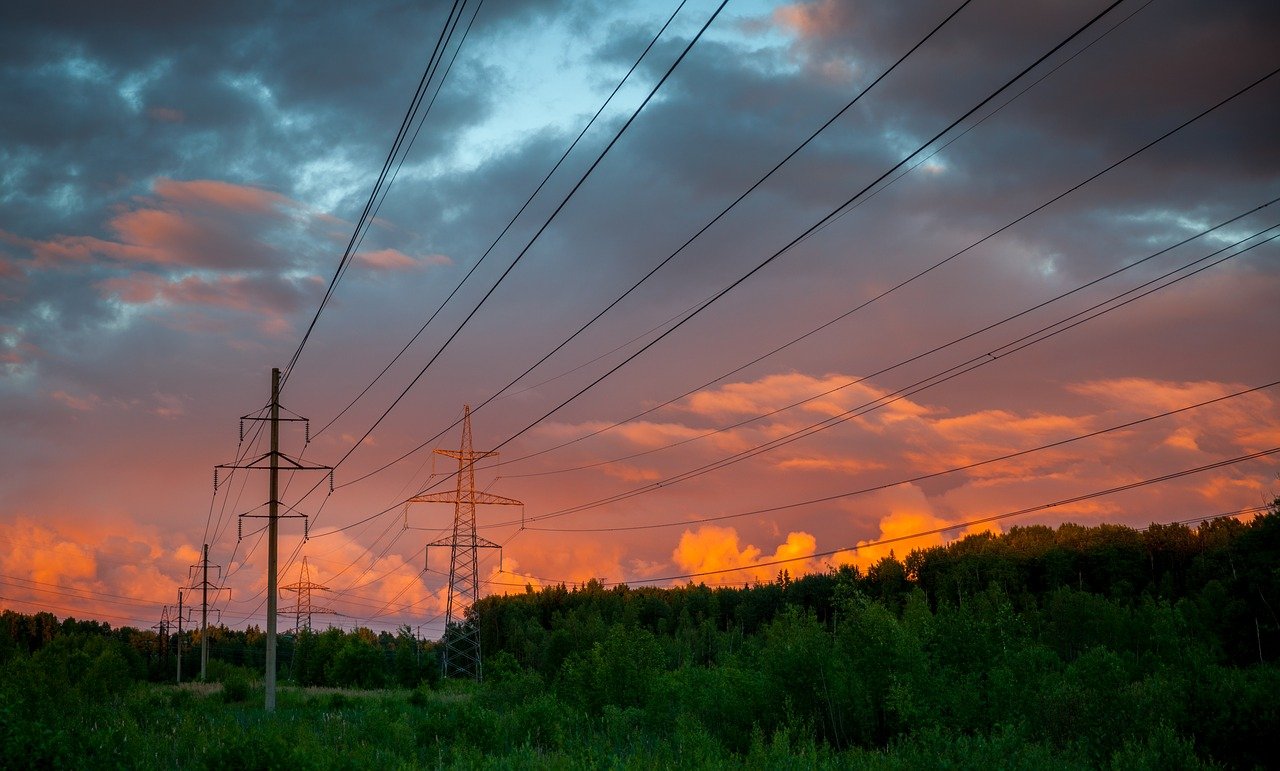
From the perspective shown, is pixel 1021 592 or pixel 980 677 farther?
pixel 1021 592

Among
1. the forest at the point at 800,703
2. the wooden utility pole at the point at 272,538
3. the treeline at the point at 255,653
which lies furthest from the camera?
the treeline at the point at 255,653

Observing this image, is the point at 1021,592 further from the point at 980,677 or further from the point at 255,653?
the point at 255,653

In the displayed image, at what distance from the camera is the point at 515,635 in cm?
13425

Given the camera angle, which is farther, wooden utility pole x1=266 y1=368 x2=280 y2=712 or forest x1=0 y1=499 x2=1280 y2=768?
wooden utility pole x1=266 y1=368 x2=280 y2=712

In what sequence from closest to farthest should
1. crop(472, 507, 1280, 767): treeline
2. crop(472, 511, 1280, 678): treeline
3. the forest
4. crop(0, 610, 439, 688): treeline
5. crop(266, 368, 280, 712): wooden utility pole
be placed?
→ 1. the forest
2. crop(472, 507, 1280, 767): treeline
3. crop(266, 368, 280, 712): wooden utility pole
4. crop(472, 511, 1280, 678): treeline
5. crop(0, 610, 439, 688): treeline

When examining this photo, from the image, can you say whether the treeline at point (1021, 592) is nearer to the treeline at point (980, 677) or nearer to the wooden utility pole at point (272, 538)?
the treeline at point (980, 677)

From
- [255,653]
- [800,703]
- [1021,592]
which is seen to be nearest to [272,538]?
[800,703]

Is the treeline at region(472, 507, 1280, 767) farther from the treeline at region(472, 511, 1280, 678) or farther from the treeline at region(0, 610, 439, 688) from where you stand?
the treeline at region(0, 610, 439, 688)

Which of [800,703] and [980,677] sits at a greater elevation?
[980,677]

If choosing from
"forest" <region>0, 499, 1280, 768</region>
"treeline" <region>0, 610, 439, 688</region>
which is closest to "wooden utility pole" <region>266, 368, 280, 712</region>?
"forest" <region>0, 499, 1280, 768</region>

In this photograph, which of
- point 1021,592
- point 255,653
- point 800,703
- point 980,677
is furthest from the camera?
point 255,653

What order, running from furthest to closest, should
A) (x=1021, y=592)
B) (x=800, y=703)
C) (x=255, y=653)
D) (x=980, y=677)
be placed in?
1. (x=255, y=653)
2. (x=1021, y=592)
3. (x=800, y=703)
4. (x=980, y=677)

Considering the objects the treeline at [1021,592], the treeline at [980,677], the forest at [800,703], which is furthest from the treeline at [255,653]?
the treeline at [980,677]

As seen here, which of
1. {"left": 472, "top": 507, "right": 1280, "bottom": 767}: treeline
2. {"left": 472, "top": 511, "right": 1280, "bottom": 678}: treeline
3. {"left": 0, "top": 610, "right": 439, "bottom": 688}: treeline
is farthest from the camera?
{"left": 0, "top": 610, "right": 439, "bottom": 688}: treeline
